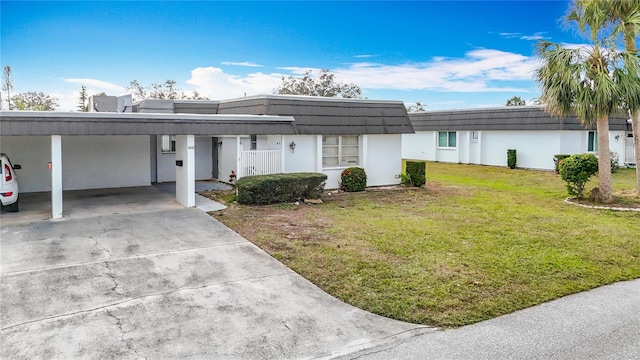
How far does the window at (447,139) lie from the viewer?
2758 cm

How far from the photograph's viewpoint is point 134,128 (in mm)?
10477

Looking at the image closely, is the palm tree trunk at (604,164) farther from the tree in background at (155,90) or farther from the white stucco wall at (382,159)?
the tree in background at (155,90)

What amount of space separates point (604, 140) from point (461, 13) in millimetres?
10271

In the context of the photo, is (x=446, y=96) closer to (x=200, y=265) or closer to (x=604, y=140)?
(x=604, y=140)

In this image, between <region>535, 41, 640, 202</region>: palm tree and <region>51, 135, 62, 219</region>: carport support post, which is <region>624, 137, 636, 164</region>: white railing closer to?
<region>535, 41, 640, 202</region>: palm tree

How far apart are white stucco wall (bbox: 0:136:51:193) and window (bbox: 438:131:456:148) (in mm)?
22087

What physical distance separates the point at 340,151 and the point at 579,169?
748 centimetres

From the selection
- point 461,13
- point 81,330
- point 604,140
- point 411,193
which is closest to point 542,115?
point 461,13

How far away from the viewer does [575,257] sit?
7.34 m

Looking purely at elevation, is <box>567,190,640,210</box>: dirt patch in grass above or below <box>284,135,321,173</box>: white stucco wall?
below

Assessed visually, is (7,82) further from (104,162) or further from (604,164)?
(604,164)

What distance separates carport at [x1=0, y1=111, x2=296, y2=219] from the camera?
930 centimetres

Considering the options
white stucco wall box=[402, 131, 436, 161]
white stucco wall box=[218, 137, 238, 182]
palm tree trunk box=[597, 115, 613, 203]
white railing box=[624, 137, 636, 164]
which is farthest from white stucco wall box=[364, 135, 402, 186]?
white railing box=[624, 137, 636, 164]

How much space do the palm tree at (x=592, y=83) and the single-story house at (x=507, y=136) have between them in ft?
32.6
